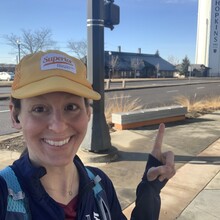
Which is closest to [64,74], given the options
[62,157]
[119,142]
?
[62,157]

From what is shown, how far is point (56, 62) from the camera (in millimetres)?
1331

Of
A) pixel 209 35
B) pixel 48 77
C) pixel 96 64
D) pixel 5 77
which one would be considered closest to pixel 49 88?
pixel 48 77

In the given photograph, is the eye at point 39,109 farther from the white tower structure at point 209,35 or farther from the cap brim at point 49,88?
the white tower structure at point 209,35

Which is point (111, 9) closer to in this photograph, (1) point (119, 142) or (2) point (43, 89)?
(1) point (119, 142)

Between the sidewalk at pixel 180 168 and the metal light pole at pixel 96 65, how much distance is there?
0.30 meters

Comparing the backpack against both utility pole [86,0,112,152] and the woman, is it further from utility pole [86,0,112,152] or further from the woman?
utility pole [86,0,112,152]

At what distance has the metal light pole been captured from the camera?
205 inches

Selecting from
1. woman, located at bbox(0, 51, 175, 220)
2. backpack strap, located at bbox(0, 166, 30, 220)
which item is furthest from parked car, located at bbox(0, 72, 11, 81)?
backpack strap, located at bbox(0, 166, 30, 220)

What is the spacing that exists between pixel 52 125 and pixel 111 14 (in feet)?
14.4

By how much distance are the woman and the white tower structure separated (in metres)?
88.4

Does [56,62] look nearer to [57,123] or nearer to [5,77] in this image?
[57,123]

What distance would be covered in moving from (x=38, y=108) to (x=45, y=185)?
1.07 feet

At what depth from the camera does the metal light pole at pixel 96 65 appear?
17.1 feet

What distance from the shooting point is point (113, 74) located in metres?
58.7
